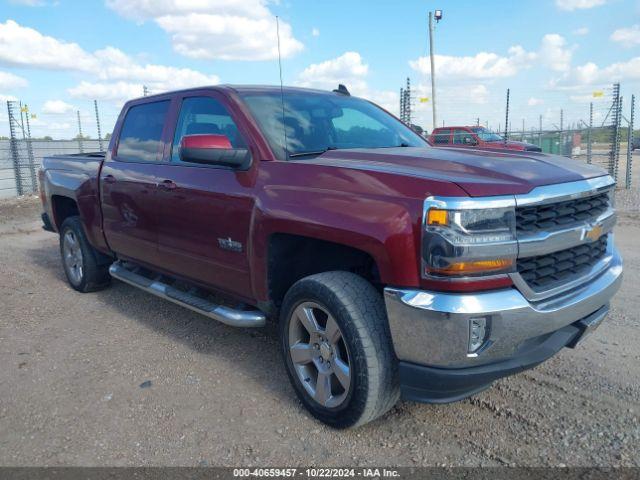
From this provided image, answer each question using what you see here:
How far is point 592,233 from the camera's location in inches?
113

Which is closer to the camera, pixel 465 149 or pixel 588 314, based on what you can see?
pixel 588 314

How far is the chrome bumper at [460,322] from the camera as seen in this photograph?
2387 millimetres

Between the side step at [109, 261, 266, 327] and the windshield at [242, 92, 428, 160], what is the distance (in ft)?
3.39

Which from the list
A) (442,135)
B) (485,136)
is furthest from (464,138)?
(485,136)

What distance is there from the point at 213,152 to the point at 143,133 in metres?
1.64

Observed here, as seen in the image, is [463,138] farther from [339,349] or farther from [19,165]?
[339,349]

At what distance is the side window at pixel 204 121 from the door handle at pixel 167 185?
19 cm

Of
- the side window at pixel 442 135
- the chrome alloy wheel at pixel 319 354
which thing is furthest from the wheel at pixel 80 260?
the side window at pixel 442 135

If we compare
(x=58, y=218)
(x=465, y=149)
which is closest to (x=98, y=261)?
(x=58, y=218)

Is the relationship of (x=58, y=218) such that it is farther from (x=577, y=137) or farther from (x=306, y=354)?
(x=577, y=137)

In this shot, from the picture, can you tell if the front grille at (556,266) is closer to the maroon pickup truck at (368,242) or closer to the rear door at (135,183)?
the maroon pickup truck at (368,242)

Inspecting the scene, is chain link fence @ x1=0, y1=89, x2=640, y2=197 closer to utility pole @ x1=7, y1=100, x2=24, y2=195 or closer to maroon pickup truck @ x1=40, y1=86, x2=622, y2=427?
utility pole @ x1=7, y1=100, x2=24, y2=195

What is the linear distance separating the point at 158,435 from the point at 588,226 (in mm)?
2549

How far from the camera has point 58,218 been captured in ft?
20.0
